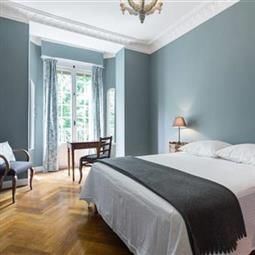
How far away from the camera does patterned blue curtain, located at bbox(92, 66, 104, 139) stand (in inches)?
216

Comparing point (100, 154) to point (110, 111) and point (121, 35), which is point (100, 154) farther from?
point (121, 35)

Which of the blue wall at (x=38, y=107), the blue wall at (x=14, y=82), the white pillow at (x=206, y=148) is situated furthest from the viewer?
the blue wall at (x=38, y=107)

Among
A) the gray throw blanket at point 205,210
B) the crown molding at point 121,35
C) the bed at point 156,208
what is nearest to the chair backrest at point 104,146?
the bed at point 156,208

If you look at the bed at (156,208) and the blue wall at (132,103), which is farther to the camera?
the blue wall at (132,103)

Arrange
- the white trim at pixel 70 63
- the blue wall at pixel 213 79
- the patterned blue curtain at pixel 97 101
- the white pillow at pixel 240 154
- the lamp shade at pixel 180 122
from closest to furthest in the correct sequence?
the white pillow at pixel 240 154
the blue wall at pixel 213 79
the lamp shade at pixel 180 122
the white trim at pixel 70 63
the patterned blue curtain at pixel 97 101

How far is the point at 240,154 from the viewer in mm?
2355

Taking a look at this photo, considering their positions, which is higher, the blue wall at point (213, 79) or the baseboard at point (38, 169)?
the blue wall at point (213, 79)

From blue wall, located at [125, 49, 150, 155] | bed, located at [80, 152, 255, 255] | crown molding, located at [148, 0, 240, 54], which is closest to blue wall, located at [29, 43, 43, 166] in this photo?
blue wall, located at [125, 49, 150, 155]

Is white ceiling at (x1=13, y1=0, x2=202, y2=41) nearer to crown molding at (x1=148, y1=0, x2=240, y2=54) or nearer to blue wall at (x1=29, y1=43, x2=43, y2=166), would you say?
crown molding at (x1=148, y1=0, x2=240, y2=54)

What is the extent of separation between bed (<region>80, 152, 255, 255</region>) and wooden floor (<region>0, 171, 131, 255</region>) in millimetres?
236

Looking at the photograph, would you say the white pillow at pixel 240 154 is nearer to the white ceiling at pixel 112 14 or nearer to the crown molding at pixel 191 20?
the crown molding at pixel 191 20

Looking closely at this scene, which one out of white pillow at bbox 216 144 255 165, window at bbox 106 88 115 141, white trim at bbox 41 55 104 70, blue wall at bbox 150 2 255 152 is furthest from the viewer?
window at bbox 106 88 115 141

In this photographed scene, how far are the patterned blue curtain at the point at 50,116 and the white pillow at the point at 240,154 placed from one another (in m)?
3.67

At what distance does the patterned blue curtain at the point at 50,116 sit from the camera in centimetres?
482
